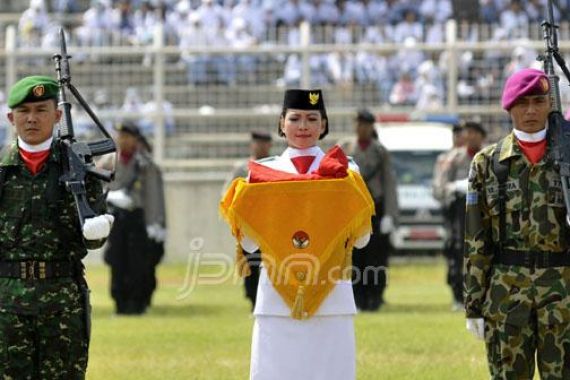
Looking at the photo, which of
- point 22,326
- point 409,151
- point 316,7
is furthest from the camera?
point 316,7

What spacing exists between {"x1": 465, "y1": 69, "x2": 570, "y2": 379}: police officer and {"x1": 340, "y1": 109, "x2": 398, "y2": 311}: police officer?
11.7 metres

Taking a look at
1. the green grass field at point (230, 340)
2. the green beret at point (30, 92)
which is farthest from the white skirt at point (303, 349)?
the green grass field at point (230, 340)

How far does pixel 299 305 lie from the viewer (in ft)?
32.2

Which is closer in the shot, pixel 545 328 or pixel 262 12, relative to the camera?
pixel 545 328

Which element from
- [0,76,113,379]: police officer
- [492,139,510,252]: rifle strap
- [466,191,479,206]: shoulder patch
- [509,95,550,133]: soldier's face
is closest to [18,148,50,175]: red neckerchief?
[0,76,113,379]: police officer

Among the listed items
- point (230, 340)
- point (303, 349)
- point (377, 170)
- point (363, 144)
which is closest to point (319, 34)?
point (363, 144)

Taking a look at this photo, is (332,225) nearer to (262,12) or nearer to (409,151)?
(409,151)

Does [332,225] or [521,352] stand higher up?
[332,225]

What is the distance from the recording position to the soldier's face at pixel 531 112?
32.1 feet

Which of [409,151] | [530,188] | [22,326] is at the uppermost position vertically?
[530,188]

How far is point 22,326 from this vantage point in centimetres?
962

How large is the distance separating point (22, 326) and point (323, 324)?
1.70 metres

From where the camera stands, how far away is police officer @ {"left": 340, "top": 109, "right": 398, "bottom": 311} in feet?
71.1

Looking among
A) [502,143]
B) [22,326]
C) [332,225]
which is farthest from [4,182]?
[502,143]
